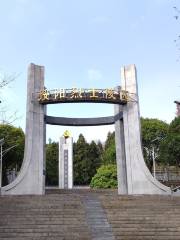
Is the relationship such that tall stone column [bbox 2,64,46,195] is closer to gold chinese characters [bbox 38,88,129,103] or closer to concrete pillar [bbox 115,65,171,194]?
gold chinese characters [bbox 38,88,129,103]

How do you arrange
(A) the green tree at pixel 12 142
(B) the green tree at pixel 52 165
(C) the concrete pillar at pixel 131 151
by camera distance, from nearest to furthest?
(C) the concrete pillar at pixel 131 151 → (A) the green tree at pixel 12 142 → (B) the green tree at pixel 52 165

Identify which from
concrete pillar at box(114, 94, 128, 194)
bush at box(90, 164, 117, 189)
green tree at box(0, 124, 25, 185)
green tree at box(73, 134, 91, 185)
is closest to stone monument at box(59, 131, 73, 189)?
bush at box(90, 164, 117, 189)

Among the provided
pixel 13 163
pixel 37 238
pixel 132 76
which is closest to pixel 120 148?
pixel 132 76

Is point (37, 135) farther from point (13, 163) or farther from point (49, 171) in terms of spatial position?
point (49, 171)

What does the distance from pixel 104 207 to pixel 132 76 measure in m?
12.2

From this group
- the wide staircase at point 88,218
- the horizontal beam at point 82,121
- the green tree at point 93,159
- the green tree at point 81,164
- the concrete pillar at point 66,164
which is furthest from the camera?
the green tree at point 93,159

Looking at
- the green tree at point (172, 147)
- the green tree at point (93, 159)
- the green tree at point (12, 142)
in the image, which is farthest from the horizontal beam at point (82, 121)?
the green tree at point (93, 159)

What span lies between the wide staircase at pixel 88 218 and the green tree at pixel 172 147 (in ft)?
62.3

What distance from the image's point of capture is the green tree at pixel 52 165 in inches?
2454

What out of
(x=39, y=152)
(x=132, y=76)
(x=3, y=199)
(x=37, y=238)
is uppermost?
(x=132, y=76)

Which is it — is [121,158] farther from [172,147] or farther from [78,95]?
[172,147]

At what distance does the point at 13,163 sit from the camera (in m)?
53.7

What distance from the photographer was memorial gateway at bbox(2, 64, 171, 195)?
26.7m

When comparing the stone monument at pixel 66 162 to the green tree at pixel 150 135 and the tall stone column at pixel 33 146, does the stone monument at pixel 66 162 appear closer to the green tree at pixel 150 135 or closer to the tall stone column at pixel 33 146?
the green tree at pixel 150 135
